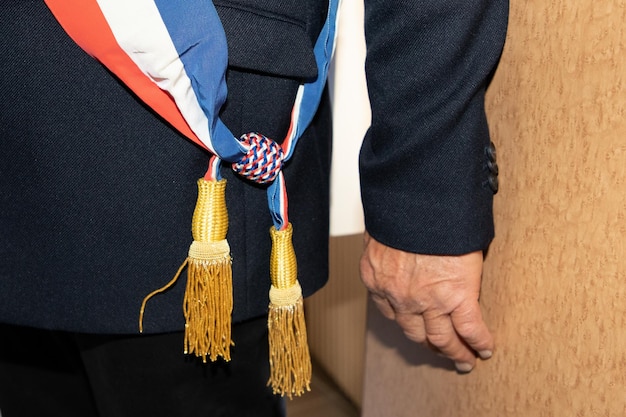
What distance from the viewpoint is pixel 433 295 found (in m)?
0.62

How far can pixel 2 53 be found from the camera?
512 mm

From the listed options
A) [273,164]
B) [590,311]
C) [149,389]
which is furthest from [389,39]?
[149,389]

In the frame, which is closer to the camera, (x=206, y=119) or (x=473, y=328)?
(x=206, y=119)

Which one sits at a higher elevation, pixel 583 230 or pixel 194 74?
pixel 194 74

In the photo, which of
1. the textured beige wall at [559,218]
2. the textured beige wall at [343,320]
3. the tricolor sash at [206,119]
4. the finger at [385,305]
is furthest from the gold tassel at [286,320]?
the textured beige wall at [343,320]

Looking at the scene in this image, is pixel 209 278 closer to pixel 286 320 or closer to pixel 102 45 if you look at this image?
pixel 286 320

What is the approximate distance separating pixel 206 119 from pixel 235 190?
93 mm

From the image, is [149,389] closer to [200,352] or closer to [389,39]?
[200,352]

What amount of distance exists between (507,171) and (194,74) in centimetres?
34

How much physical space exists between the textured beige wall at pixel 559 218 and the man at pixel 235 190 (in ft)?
0.13

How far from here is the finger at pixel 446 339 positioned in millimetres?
653

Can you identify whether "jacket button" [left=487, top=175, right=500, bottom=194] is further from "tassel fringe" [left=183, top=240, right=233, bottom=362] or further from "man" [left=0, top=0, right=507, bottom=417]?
"tassel fringe" [left=183, top=240, right=233, bottom=362]

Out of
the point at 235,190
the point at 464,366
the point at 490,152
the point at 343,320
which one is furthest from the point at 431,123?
the point at 343,320

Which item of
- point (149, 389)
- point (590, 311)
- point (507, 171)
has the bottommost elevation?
point (149, 389)
